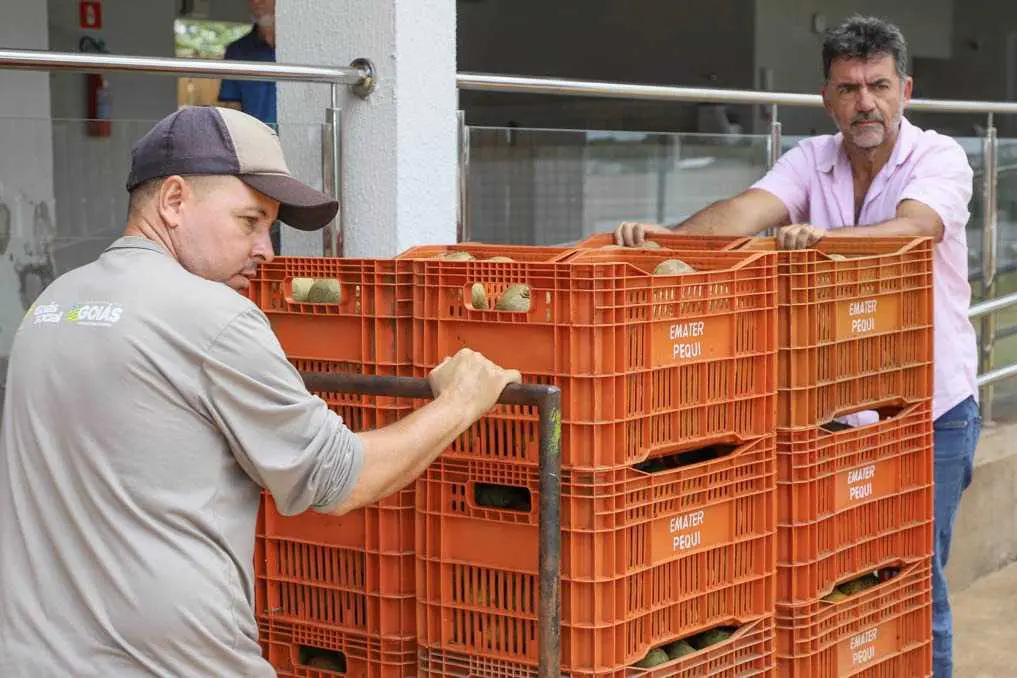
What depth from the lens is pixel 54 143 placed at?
3.90 metres

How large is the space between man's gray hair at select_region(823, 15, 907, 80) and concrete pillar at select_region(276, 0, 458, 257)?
1128 mm

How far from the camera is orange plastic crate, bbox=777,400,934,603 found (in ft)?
10.6

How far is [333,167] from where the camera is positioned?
168 inches

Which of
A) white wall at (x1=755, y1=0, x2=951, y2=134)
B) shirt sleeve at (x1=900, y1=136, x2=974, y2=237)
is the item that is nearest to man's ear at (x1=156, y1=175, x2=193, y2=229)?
shirt sleeve at (x1=900, y1=136, x2=974, y2=237)

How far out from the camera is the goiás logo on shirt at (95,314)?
2.37 metres

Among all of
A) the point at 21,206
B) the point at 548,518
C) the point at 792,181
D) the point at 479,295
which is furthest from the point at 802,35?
the point at 548,518

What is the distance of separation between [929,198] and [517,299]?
167cm

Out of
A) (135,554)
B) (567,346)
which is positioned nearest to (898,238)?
(567,346)

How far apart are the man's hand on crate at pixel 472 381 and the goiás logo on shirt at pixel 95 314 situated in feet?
2.05

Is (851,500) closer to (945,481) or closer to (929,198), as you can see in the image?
(945,481)

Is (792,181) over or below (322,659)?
over

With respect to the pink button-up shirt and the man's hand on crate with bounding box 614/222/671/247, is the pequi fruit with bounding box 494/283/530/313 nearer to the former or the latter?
the man's hand on crate with bounding box 614/222/671/247

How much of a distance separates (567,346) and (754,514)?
644 millimetres

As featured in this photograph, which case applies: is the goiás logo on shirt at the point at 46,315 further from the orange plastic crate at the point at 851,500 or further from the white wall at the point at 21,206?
the orange plastic crate at the point at 851,500
